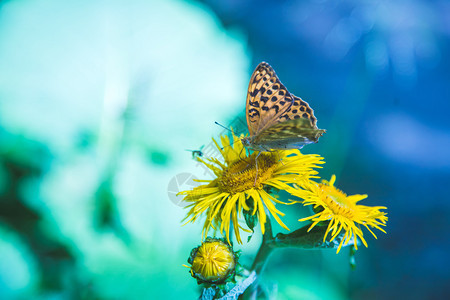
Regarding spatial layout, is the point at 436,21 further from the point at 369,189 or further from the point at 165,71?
the point at 165,71

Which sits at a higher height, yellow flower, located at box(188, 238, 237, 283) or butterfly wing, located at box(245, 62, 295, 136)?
butterfly wing, located at box(245, 62, 295, 136)

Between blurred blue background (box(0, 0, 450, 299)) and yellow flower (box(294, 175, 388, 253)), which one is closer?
yellow flower (box(294, 175, 388, 253))

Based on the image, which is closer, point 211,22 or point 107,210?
point 107,210

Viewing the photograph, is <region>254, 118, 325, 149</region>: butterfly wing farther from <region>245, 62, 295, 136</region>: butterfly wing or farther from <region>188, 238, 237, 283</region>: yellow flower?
<region>188, 238, 237, 283</region>: yellow flower

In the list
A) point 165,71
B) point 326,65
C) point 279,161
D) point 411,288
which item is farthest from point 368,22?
point 411,288

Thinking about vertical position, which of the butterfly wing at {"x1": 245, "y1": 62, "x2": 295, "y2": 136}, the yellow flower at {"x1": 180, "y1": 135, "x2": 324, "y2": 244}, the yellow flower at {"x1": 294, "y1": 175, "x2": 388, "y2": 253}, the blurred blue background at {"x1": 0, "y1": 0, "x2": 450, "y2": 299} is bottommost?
the yellow flower at {"x1": 294, "y1": 175, "x2": 388, "y2": 253}

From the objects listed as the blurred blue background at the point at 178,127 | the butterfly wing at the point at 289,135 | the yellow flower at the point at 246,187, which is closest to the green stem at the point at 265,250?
the yellow flower at the point at 246,187

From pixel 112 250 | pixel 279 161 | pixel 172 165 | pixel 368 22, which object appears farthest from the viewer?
pixel 368 22

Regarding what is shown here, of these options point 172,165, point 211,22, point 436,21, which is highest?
point 211,22

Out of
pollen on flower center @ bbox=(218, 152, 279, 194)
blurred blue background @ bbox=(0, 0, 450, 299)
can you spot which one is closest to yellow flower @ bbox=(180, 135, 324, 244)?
pollen on flower center @ bbox=(218, 152, 279, 194)
